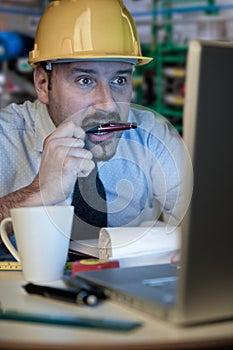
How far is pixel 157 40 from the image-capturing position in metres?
4.58

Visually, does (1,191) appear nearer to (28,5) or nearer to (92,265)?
(92,265)

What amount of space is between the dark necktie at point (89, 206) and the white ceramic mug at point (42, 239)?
285 millimetres

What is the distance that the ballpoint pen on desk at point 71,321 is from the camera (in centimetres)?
79

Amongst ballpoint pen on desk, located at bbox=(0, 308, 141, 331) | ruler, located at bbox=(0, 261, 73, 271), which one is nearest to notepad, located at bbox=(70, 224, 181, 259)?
ruler, located at bbox=(0, 261, 73, 271)

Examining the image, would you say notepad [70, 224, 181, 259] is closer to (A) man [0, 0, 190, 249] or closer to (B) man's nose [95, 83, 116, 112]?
(A) man [0, 0, 190, 249]

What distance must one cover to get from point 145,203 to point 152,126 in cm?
36

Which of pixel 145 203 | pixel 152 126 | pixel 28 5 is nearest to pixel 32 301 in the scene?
pixel 145 203

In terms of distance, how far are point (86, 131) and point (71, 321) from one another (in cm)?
71

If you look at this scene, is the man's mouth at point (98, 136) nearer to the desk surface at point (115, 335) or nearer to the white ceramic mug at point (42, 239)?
the white ceramic mug at point (42, 239)

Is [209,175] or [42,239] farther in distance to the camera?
[42,239]

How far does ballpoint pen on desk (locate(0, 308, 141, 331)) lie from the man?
53 centimetres

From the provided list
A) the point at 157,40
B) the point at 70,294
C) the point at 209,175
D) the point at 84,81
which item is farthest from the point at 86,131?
the point at 157,40

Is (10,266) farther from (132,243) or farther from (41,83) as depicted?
(41,83)

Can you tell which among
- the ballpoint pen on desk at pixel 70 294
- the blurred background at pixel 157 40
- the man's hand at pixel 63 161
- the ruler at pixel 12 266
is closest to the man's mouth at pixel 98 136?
the man's hand at pixel 63 161
